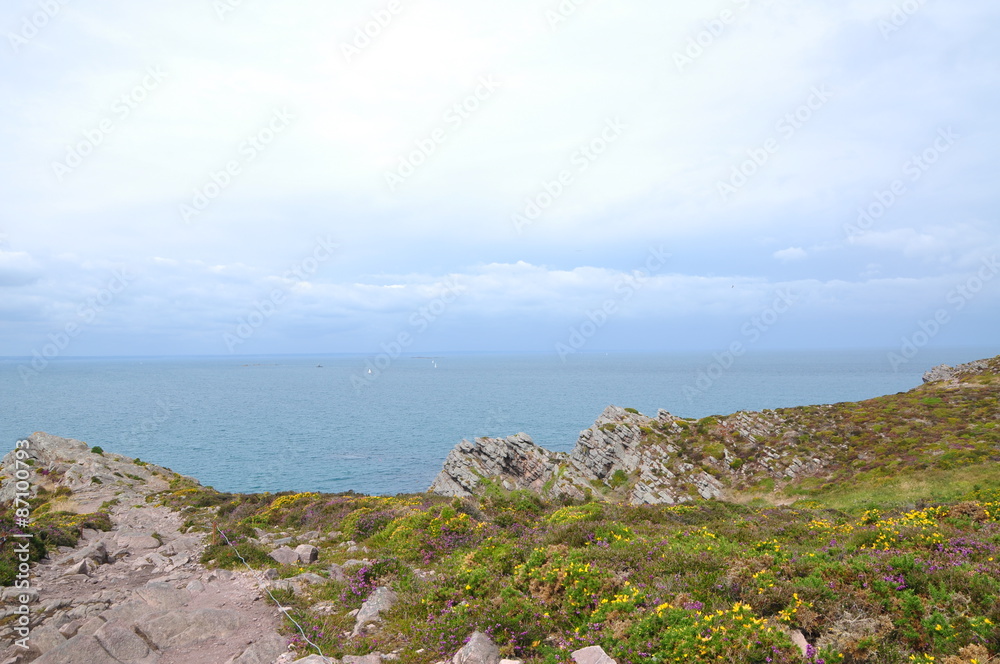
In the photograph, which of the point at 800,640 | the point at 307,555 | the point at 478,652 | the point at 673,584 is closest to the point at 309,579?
the point at 307,555

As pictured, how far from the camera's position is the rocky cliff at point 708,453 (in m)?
41.2

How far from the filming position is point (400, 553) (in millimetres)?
18562

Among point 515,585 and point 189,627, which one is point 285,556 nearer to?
point 189,627

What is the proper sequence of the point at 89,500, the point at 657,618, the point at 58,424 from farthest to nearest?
1. the point at 58,424
2. the point at 89,500
3. the point at 657,618

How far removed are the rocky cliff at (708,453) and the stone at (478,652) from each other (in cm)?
3320

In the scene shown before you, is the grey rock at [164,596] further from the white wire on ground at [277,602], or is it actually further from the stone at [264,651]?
the stone at [264,651]

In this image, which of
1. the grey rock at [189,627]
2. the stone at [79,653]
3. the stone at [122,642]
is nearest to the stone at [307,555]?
the grey rock at [189,627]

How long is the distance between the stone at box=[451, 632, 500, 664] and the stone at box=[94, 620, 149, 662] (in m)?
7.49

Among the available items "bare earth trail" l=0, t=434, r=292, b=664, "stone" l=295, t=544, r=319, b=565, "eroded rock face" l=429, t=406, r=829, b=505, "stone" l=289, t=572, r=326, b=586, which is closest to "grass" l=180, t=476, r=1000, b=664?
"stone" l=289, t=572, r=326, b=586

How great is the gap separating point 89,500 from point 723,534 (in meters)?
46.0

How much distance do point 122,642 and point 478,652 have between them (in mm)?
8500

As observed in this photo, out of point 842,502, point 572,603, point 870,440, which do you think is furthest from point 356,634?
point 870,440

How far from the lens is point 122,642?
11.1 m

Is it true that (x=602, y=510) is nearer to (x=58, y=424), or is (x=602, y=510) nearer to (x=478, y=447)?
(x=478, y=447)
